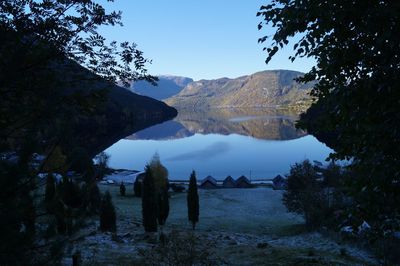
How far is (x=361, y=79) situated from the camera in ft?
25.9

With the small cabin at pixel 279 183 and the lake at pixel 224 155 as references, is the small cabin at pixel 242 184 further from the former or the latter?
the lake at pixel 224 155

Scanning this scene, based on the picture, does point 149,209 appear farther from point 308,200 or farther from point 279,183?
point 279,183

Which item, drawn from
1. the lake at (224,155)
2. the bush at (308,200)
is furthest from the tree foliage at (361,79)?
the lake at (224,155)

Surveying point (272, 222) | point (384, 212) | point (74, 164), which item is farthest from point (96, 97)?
point (272, 222)

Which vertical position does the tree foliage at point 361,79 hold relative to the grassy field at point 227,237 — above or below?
above

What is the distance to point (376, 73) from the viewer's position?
7098mm

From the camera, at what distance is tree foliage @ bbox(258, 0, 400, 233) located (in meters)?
6.84

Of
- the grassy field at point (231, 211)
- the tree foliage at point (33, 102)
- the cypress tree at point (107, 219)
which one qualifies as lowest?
the grassy field at point (231, 211)

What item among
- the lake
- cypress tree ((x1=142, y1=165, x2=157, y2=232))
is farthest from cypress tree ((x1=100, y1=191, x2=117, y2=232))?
the lake

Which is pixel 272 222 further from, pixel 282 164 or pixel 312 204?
pixel 282 164

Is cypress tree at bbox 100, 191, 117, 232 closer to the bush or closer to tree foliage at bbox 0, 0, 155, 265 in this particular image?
the bush

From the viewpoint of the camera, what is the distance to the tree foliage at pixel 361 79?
6836mm

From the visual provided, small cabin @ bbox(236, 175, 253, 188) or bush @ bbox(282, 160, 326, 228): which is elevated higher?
bush @ bbox(282, 160, 326, 228)

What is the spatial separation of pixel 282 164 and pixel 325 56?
112 meters
